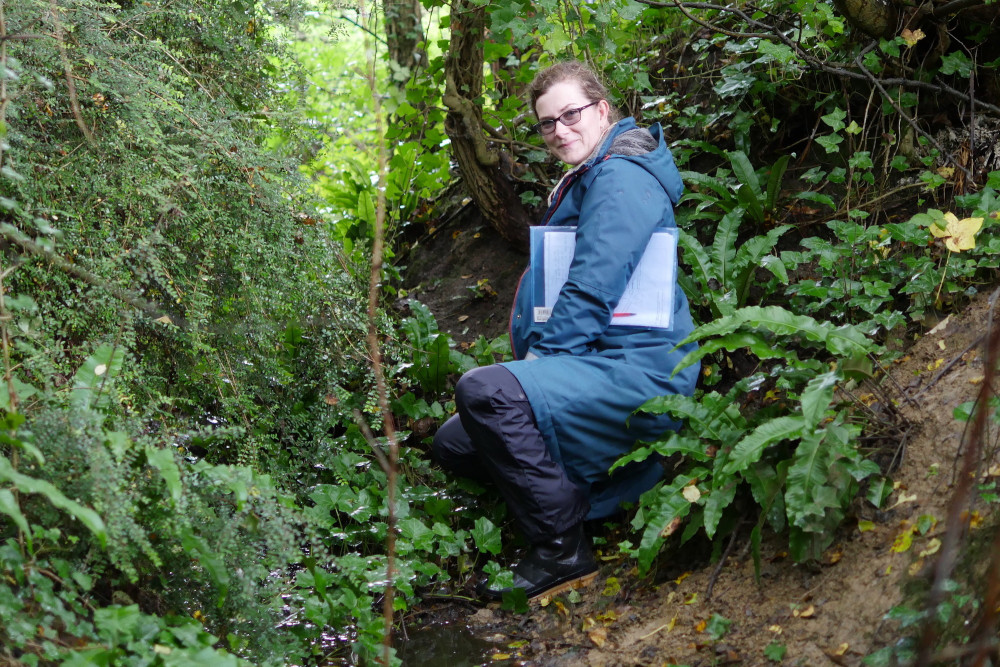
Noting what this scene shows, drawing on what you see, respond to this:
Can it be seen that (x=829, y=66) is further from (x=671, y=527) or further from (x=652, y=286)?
(x=671, y=527)

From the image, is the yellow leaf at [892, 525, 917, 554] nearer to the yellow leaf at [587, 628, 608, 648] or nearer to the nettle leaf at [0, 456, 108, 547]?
the yellow leaf at [587, 628, 608, 648]

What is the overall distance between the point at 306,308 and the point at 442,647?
1458 mm

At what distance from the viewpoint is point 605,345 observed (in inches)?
132

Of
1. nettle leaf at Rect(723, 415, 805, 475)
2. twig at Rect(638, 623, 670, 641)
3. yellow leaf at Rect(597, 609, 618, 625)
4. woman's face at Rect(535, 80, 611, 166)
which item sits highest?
woman's face at Rect(535, 80, 611, 166)

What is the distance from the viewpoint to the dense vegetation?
224cm

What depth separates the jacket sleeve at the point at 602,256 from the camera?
10.4 feet

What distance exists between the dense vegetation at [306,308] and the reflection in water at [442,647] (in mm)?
152

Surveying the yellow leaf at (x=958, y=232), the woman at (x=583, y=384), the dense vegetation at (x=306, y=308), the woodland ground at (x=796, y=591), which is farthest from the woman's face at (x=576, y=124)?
the woodland ground at (x=796, y=591)

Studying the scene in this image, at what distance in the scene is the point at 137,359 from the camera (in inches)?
117

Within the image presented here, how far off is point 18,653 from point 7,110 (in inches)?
58.8

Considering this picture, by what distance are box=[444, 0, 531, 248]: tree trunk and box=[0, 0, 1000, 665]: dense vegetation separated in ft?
0.10

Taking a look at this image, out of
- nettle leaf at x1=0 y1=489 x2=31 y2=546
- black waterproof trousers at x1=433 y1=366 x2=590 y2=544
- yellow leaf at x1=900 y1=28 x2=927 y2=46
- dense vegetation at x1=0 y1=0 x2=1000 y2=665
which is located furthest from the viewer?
yellow leaf at x1=900 y1=28 x2=927 y2=46

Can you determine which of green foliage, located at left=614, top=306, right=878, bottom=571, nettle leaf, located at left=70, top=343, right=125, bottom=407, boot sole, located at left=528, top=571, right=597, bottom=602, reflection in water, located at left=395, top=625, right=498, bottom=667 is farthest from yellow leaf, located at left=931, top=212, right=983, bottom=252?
nettle leaf, located at left=70, top=343, right=125, bottom=407

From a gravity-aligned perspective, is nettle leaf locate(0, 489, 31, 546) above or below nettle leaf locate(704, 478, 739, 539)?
above
